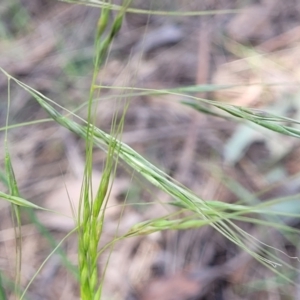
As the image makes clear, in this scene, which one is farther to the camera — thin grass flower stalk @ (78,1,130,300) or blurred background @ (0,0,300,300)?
blurred background @ (0,0,300,300)

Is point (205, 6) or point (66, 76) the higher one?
point (205, 6)

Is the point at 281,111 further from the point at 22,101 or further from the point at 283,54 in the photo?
the point at 22,101

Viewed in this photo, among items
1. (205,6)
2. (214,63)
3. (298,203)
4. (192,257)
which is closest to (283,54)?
(214,63)

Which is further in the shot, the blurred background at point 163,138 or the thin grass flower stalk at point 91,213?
the blurred background at point 163,138

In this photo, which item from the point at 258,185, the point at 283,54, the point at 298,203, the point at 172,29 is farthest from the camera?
the point at 172,29

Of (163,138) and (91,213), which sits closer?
(91,213)

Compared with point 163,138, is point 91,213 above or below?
above

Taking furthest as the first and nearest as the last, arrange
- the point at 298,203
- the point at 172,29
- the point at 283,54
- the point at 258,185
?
the point at 172,29 → the point at 283,54 → the point at 258,185 → the point at 298,203

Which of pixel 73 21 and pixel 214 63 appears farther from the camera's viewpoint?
pixel 73 21
